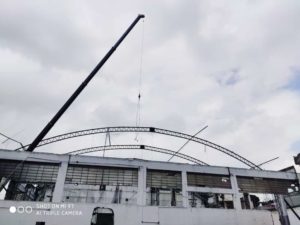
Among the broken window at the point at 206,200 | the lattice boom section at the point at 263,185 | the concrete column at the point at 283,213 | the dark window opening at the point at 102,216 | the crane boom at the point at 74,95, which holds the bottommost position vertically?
the dark window opening at the point at 102,216

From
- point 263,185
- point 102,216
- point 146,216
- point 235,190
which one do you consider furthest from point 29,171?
point 263,185

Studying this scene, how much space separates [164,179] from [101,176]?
5691 millimetres

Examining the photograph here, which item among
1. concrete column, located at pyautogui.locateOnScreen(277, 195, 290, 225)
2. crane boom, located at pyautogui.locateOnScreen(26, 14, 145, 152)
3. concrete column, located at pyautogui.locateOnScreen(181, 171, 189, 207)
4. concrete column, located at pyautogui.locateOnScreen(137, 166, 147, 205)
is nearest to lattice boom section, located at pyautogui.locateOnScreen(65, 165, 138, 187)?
concrete column, located at pyautogui.locateOnScreen(137, 166, 147, 205)

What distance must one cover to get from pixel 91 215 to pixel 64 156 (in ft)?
17.8

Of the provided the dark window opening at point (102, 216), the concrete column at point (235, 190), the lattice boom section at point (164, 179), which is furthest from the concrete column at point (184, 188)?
the dark window opening at point (102, 216)

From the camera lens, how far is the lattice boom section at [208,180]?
944 inches

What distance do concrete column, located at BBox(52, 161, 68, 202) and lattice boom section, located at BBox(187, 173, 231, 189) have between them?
36.0ft

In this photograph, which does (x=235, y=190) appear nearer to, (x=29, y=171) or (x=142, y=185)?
(x=142, y=185)

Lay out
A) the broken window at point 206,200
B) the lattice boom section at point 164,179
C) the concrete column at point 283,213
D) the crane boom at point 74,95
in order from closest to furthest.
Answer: the crane boom at point 74,95 → the lattice boom section at point 164,179 → the concrete column at point 283,213 → the broken window at point 206,200

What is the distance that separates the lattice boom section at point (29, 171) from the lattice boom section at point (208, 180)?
475 inches

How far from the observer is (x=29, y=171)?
21.2 meters

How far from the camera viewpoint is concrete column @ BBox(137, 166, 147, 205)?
2120cm

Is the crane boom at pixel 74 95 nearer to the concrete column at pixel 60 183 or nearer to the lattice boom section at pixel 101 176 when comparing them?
the concrete column at pixel 60 183

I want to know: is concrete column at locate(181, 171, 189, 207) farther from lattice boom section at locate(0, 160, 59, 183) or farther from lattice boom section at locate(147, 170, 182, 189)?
lattice boom section at locate(0, 160, 59, 183)
